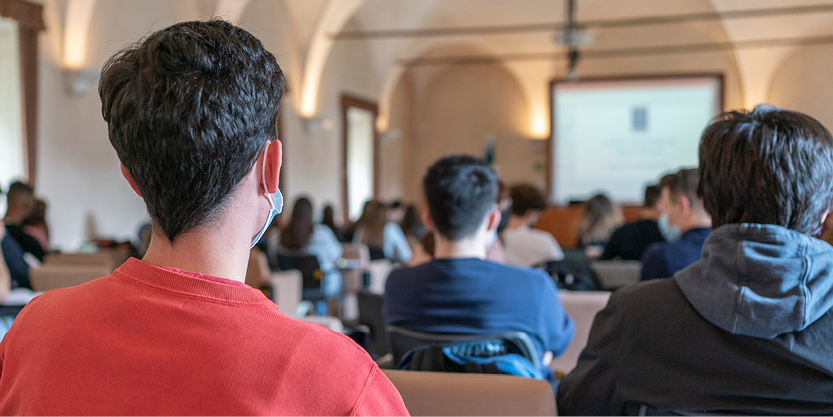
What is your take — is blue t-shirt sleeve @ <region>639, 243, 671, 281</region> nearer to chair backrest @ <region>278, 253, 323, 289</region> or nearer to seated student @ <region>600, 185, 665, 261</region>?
seated student @ <region>600, 185, 665, 261</region>

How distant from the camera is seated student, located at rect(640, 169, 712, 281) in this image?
2.83 meters

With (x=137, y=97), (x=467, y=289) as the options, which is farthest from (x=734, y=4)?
(x=137, y=97)

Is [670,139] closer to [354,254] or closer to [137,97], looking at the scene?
[354,254]

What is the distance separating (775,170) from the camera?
4.50 feet

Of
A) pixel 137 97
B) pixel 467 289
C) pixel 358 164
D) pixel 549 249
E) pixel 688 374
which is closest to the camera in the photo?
pixel 137 97

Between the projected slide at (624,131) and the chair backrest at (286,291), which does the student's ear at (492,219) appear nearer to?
the chair backrest at (286,291)

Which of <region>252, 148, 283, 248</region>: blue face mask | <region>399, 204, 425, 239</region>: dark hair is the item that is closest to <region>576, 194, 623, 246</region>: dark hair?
<region>399, 204, 425, 239</region>: dark hair

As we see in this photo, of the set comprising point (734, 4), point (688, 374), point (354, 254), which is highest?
point (734, 4)

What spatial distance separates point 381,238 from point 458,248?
183 inches

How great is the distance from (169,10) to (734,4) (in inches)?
407

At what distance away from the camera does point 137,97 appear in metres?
0.82

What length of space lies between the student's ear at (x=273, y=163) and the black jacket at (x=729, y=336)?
0.91 metres

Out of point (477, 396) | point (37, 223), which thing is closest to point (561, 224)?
point (37, 223)

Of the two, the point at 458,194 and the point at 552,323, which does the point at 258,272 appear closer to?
the point at 458,194
